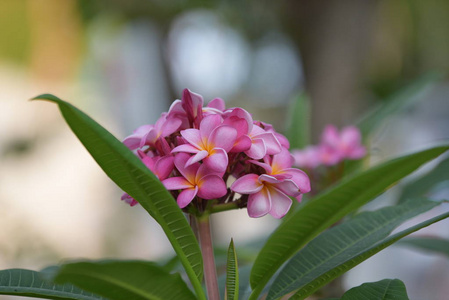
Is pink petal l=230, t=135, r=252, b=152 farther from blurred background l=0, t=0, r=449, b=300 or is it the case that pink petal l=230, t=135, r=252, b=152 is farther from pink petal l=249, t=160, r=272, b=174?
blurred background l=0, t=0, r=449, b=300

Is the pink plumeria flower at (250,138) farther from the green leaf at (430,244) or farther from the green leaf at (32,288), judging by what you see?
the green leaf at (430,244)

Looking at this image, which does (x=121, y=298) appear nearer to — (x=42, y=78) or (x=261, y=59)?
(x=42, y=78)

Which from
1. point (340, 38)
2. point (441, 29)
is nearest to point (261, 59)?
point (441, 29)

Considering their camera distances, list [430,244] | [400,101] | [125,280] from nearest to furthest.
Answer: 1. [125,280]
2. [430,244]
3. [400,101]

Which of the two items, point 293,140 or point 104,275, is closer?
point 104,275

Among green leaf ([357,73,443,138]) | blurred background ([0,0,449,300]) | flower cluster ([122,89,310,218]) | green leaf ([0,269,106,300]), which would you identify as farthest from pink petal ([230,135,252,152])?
blurred background ([0,0,449,300])

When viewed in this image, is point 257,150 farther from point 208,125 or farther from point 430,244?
point 430,244

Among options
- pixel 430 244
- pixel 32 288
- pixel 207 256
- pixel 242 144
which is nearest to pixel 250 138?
pixel 242 144
